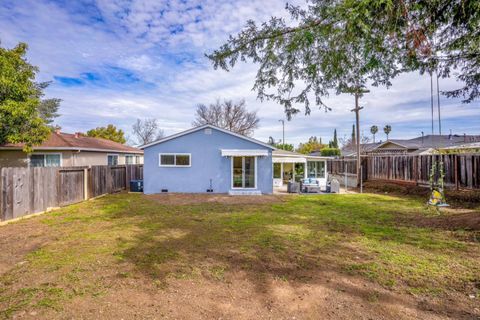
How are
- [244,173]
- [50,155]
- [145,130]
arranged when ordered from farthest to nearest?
1. [145,130]
2. [244,173]
3. [50,155]

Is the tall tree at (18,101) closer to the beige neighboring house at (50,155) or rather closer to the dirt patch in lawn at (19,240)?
the beige neighboring house at (50,155)

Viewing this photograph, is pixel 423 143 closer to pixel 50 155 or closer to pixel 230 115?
pixel 230 115

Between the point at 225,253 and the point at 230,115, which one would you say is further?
the point at 230,115

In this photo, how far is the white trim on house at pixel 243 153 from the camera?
17.2 m

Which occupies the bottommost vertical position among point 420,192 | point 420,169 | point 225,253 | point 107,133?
point 225,253

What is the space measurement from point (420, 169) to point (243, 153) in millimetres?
11159

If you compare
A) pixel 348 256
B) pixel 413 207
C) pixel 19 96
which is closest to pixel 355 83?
pixel 348 256

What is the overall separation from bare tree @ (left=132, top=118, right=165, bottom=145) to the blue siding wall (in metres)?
40.5

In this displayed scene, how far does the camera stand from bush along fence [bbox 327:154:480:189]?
13.4 m

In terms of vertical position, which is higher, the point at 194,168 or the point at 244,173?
the point at 194,168

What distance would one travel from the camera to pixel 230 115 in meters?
44.7

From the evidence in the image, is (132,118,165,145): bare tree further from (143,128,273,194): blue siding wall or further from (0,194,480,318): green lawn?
(0,194,480,318): green lawn

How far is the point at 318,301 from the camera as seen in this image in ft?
13.3

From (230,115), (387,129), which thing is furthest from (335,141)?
(230,115)
